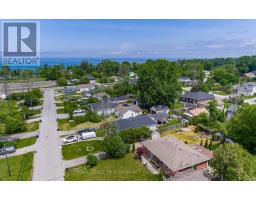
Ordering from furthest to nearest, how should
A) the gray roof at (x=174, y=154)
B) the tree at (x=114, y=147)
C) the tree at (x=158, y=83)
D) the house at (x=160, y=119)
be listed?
1. the tree at (x=158, y=83)
2. the house at (x=160, y=119)
3. the tree at (x=114, y=147)
4. the gray roof at (x=174, y=154)

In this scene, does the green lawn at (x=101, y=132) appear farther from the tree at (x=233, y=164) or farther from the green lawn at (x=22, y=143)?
the tree at (x=233, y=164)

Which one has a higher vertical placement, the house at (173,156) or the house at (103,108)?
the house at (103,108)

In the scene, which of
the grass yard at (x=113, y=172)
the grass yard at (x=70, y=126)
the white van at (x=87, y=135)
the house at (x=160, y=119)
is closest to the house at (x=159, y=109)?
the house at (x=160, y=119)

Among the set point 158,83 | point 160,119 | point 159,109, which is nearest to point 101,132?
point 160,119

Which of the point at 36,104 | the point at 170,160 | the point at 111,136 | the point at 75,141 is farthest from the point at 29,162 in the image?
the point at 36,104

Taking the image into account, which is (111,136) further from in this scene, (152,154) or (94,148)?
(152,154)

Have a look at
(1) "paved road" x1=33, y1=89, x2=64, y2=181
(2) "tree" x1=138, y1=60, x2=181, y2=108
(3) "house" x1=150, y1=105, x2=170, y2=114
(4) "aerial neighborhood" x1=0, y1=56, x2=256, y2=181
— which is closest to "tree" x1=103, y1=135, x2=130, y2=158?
(4) "aerial neighborhood" x1=0, y1=56, x2=256, y2=181

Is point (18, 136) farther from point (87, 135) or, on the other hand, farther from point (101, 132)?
point (101, 132)
